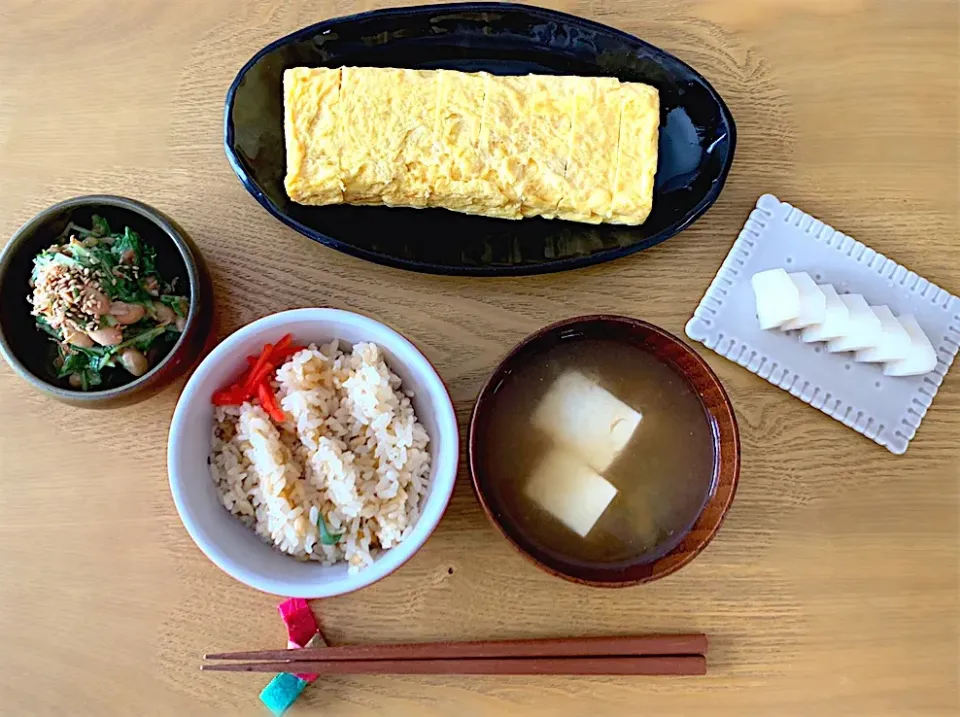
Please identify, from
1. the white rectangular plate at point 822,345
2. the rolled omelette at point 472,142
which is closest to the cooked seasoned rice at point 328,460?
the rolled omelette at point 472,142

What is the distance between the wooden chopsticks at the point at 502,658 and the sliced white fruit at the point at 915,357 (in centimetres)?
69

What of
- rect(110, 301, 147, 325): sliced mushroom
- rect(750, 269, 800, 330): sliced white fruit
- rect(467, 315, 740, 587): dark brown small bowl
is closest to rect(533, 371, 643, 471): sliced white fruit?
rect(467, 315, 740, 587): dark brown small bowl

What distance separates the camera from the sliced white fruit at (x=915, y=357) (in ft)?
5.24

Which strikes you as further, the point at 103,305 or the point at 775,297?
the point at 775,297

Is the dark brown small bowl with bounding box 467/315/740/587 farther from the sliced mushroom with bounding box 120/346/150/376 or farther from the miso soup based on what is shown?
the sliced mushroom with bounding box 120/346/150/376

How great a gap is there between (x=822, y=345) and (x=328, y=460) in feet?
3.46

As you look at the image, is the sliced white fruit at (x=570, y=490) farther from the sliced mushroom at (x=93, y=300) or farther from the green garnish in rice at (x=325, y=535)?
the sliced mushroom at (x=93, y=300)

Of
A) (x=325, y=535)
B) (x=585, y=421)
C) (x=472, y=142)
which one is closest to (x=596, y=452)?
(x=585, y=421)

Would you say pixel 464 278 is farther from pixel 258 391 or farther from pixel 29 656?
pixel 29 656

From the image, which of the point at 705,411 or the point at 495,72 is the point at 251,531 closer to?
the point at 705,411

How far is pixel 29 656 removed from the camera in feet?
5.21

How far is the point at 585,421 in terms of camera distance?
1.55 m

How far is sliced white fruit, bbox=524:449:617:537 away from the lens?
4.98 feet

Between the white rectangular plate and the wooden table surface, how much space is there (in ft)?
0.12
